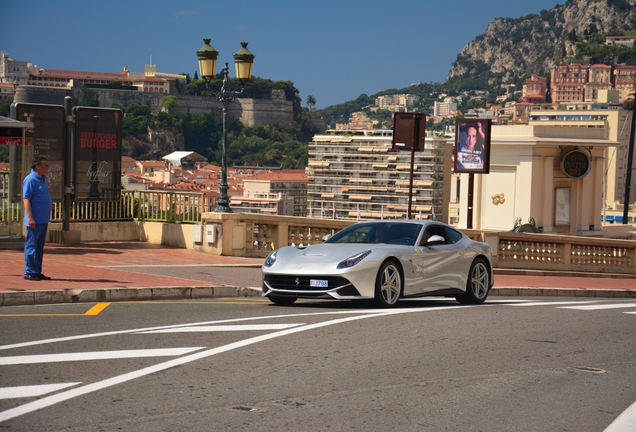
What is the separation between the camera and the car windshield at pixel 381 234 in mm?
14266

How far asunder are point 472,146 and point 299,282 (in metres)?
17.9

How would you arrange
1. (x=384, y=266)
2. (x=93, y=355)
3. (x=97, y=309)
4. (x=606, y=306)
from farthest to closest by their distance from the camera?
(x=606, y=306) < (x=384, y=266) < (x=97, y=309) < (x=93, y=355)

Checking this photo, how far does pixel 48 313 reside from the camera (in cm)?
1185

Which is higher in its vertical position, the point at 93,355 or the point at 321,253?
the point at 321,253

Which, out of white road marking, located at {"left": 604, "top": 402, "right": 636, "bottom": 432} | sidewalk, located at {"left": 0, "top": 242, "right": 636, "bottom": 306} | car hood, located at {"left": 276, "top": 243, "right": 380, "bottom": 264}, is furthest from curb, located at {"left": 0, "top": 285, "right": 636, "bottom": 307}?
white road marking, located at {"left": 604, "top": 402, "right": 636, "bottom": 432}

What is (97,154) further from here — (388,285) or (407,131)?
(388,285)

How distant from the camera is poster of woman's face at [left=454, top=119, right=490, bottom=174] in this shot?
2971cm

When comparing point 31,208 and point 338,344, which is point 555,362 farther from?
point 31,208

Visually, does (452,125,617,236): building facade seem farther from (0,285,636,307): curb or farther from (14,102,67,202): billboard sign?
(0,285,636,307): curb

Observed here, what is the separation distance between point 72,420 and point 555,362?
4760 millimetres

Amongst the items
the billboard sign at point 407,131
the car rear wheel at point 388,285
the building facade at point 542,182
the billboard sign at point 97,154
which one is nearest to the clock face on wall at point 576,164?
the building facade at point 542,182

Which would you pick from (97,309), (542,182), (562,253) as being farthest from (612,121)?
(97,309)

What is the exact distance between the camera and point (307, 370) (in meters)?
8.44

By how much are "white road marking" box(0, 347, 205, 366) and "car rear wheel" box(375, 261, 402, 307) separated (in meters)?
4.30
